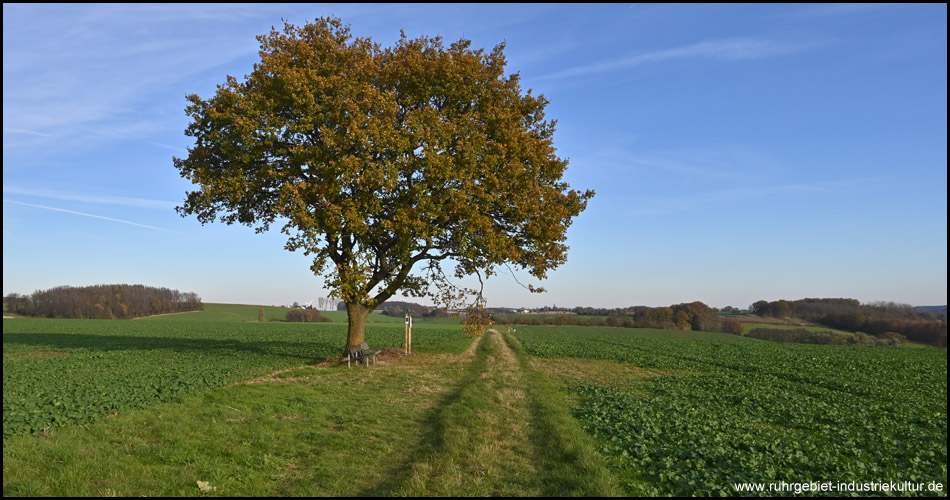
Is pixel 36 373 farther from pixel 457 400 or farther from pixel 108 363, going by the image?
pixel 457 400

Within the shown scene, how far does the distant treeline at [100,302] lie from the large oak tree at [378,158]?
110229mm

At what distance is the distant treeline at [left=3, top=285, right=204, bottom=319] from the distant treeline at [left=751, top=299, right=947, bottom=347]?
445 ft

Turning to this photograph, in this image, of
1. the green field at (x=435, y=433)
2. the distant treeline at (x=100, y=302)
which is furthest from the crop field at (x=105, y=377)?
the distant treeline at (x=100, y=302)

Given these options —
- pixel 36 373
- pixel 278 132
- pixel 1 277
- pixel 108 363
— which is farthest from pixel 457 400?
pixel 108 363

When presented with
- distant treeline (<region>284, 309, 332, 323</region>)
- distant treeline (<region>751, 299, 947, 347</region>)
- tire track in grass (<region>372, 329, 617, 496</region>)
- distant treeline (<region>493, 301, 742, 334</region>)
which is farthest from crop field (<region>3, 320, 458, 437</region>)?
distant treeline (<region>284, 309, 332, 323</region>)

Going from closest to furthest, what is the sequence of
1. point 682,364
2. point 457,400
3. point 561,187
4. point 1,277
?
1. point 1,277
2. point 457,400
3. point 561,187
4. point 682,364

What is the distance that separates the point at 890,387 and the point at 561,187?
16.6 meters

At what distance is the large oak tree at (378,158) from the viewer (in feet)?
65.8

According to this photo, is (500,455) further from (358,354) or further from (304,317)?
(304,317)

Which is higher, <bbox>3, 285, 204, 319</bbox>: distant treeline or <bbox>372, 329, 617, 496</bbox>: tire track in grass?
<bbox>372, 329, 617, 496</bbox>: tire track in grass

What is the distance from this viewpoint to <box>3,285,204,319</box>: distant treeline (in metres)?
107

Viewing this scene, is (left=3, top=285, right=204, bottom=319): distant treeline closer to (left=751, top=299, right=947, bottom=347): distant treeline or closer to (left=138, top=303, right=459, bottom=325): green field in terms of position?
(left=138, top=303, right=459, bottom=325): green field

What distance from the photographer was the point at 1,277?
918 centimetres

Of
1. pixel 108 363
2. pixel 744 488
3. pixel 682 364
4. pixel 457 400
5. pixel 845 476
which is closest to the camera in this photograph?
pixel 744 488
